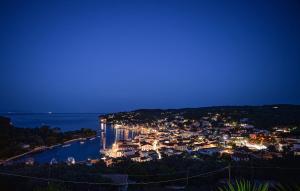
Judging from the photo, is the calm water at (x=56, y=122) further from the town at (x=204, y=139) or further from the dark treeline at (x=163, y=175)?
the dark treeline at (x=163, y=175)

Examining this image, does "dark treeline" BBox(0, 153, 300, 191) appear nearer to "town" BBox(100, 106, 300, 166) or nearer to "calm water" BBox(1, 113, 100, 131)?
"town" BBox(100, 106, 300, 166)

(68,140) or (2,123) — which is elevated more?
(2,123)

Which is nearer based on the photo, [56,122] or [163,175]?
[163,175]

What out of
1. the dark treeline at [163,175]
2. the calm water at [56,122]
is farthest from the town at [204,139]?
the calm water at [56,122]

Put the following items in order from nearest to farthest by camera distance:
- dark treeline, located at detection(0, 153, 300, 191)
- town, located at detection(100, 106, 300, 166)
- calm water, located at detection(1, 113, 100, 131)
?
dark treeline, located at detection(0, 153, 300, 191)
town, located at detection(100, 106, 300, 166)
calm water, located at detection(1, 113, 100, 131)

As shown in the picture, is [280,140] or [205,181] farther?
[280,140]

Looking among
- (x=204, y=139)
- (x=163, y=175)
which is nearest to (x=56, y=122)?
(x=204, y=139)

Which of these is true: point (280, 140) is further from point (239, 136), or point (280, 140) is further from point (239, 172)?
point (239, 172)

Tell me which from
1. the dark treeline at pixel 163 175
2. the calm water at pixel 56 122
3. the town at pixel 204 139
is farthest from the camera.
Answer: the calm water at pixel 56 122

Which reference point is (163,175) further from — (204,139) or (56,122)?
(56,122)

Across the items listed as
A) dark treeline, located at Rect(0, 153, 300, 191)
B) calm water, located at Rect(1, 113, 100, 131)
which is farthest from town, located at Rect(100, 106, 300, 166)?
calm water, located at Rect(1, 113, 100, 131)

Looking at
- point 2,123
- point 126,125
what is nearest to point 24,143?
point 2,123
